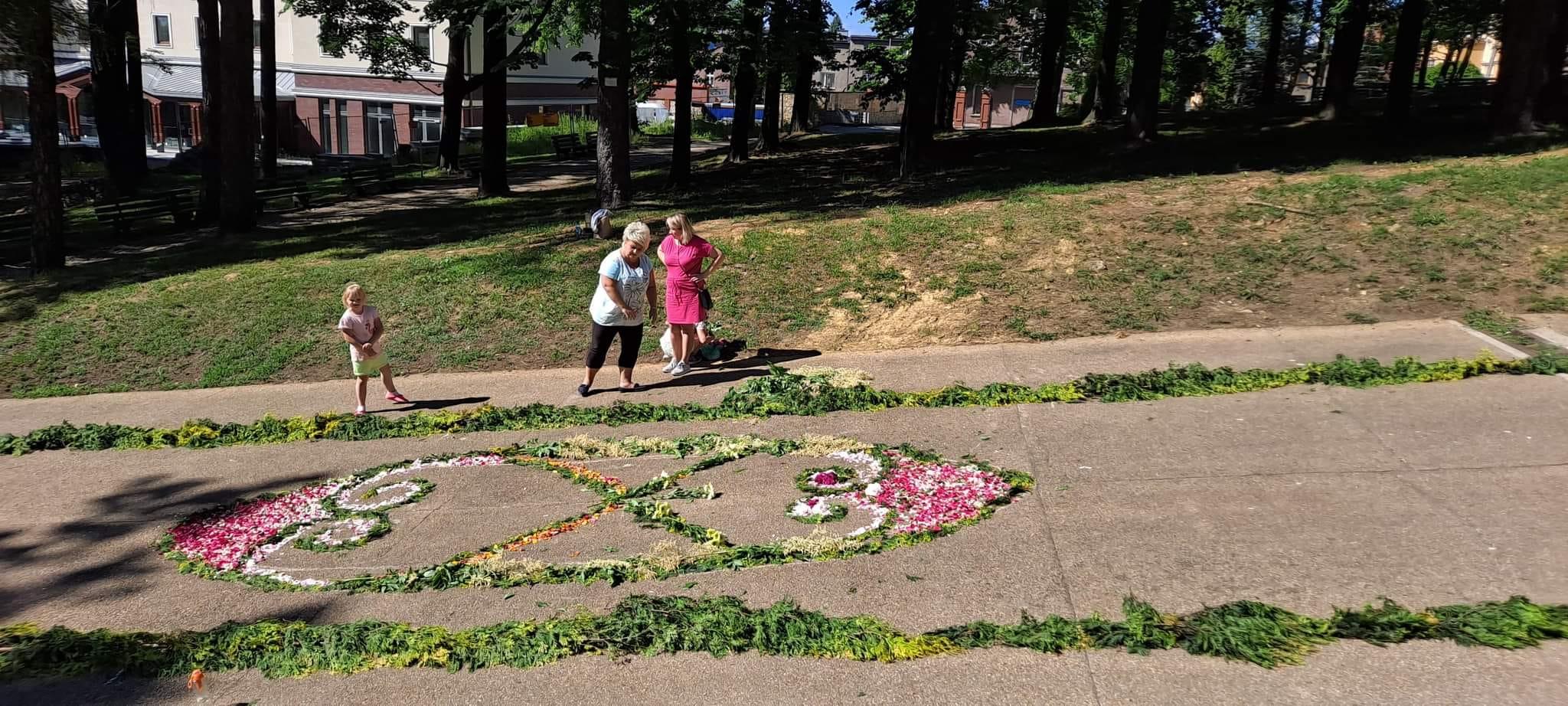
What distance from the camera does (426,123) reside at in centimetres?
4800

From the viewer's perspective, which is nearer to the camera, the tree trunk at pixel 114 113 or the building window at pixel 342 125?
the tree trunk at pixel 114 113

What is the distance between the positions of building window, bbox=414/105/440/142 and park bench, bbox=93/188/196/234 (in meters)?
27.6

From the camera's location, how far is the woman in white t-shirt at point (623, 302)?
28.3 feet

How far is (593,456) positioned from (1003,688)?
13.6 feet

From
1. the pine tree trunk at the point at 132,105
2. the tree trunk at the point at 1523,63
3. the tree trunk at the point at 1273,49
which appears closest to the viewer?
the tree trunk at the point at 1523,63

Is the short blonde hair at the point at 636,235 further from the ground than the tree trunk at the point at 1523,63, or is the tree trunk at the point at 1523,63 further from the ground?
→ the tree trunk at the point at 1523,63

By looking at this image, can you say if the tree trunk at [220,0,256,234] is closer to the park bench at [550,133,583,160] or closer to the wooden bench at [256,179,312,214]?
the wooden bench at [256,179,312,214]

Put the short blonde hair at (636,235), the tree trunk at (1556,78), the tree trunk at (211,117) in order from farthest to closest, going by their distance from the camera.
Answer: the tree trunk at (211,117) → the tree trunk at (1556,78) → the short blonde hair at (636,235)

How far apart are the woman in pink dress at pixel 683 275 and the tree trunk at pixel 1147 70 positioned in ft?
38.4

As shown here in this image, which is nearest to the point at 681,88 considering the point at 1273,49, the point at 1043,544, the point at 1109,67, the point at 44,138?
the point at 44,138

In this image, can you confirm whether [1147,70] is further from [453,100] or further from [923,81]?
[453,100]

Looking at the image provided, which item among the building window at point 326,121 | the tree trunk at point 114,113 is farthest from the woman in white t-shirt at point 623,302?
the building window at point 326,121

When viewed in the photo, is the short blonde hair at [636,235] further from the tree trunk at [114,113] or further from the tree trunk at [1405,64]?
the tree trunk at [114,113]

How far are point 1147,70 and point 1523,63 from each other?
5462mm
